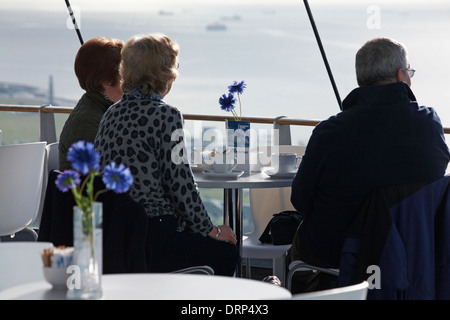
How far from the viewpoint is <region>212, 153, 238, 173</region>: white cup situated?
272cm

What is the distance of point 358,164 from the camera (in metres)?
2.23

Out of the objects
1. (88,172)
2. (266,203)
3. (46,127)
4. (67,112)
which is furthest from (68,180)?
(46,127)

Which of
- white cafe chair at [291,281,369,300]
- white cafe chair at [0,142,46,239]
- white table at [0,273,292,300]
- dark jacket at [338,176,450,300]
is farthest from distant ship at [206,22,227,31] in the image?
white cafe chair at [291,281,369,300]

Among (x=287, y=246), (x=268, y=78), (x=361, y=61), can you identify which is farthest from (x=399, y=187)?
(x=268, y=78)

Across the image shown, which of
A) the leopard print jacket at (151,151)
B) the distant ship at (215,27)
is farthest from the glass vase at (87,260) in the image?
the distant ship at (215,27)

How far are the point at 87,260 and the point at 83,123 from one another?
154 cm

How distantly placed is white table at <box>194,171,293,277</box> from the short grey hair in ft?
1.70

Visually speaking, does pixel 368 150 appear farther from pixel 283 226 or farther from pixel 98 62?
pixel 98 62

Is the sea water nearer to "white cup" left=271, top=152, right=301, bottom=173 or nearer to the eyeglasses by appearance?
"white cup" left=271, top=152, right=301, bottom=173

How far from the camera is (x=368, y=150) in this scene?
2.23 meters

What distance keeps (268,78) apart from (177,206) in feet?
180

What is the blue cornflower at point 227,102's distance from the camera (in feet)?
9.62

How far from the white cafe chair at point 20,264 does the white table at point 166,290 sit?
0.10 metres
